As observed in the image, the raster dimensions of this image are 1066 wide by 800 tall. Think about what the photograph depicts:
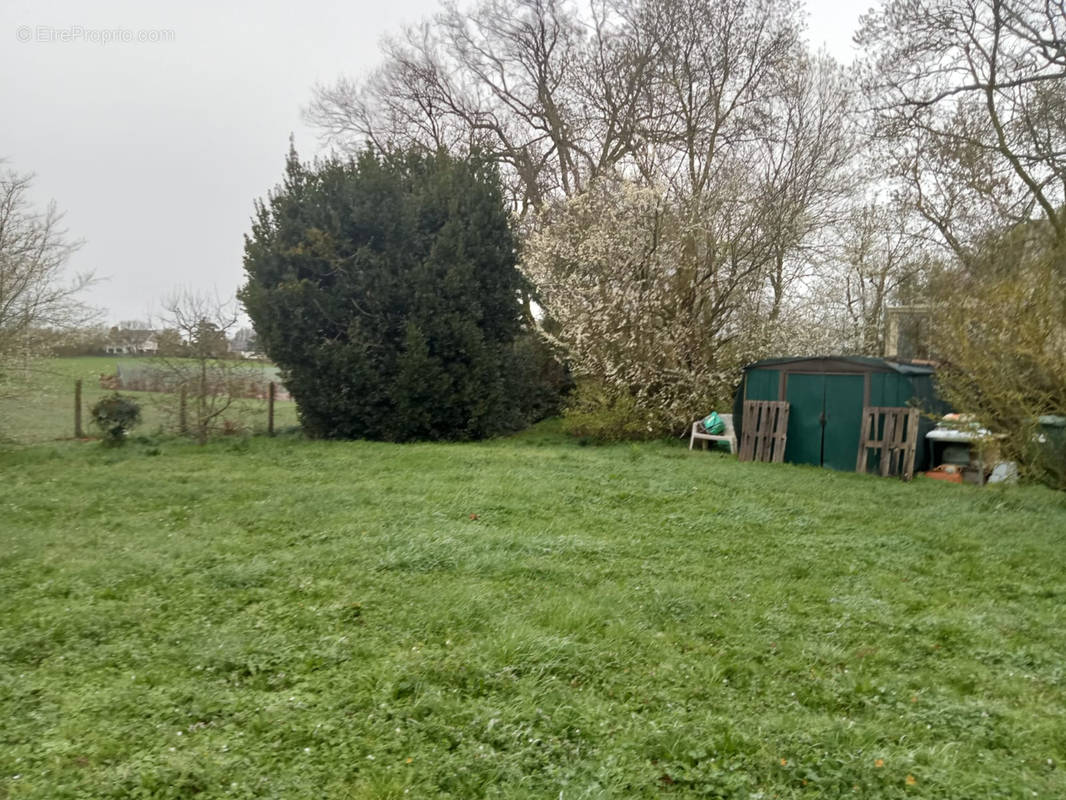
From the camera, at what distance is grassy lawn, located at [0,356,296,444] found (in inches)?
477

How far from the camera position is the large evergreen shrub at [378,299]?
43.6ft

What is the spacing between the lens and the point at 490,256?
14.1 m

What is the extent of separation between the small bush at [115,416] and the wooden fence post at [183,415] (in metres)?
0.62

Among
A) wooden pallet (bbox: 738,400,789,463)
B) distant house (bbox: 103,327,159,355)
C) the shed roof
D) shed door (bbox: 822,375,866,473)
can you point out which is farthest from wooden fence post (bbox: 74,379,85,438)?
shed door (bbox: 822,375,866,473)

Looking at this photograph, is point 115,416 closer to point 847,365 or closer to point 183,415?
point 183,415

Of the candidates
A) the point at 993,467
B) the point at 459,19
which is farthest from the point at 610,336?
the point at 459,19

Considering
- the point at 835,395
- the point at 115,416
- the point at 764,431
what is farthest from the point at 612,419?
the point at 115,416

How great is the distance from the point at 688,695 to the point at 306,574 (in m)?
2.78

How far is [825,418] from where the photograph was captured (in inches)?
441

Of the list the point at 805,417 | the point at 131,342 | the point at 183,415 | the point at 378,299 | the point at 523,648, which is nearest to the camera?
the point at 523,648

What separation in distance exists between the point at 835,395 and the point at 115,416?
11430mm

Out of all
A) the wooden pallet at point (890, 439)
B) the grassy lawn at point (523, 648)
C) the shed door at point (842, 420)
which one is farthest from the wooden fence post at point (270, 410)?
the wooden pallet at point (890, 439)

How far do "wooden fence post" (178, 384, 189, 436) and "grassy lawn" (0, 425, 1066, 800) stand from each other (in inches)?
188

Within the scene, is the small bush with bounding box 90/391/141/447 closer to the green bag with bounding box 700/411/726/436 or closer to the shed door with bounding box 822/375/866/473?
the green bag with bounding box 700/411/726/436
